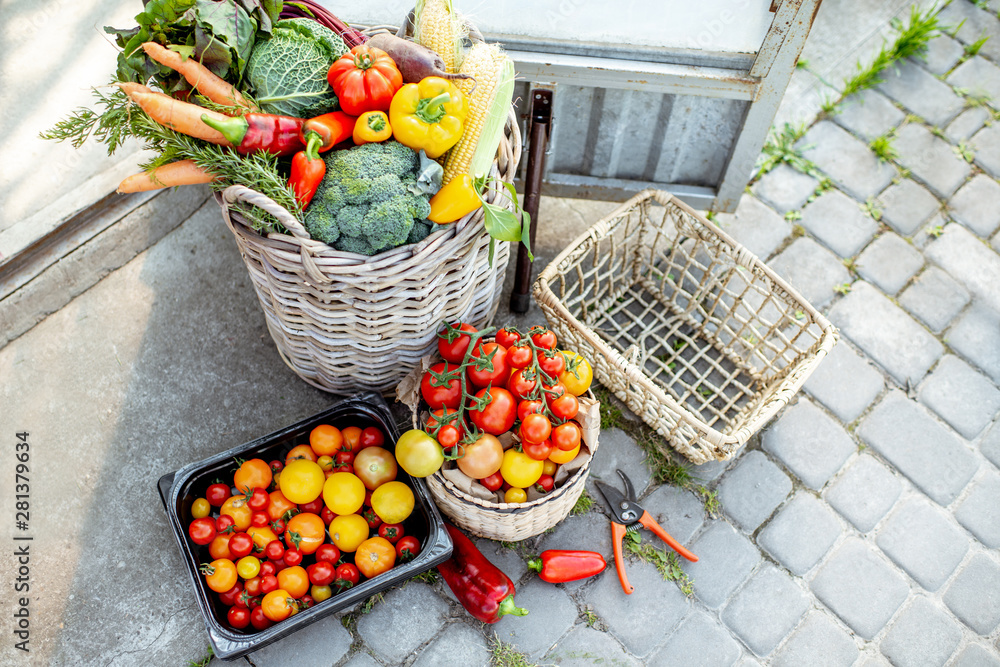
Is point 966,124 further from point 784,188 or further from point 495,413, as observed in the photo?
point 495,413

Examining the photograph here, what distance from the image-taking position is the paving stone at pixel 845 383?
109 inches

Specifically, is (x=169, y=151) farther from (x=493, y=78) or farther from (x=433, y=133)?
(x=493, y=78)

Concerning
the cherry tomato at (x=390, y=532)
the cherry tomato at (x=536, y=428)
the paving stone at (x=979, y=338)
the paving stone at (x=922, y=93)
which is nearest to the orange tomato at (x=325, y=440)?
the cherry tomato at (x=390, y=532)

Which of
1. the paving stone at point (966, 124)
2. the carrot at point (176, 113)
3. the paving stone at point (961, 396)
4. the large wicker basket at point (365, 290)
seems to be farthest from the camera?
the paving stone at point (966, 124)

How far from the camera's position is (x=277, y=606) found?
2.10m

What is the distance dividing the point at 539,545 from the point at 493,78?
154 centimetres

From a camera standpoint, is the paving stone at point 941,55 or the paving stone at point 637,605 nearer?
the paving stone at point 637,605

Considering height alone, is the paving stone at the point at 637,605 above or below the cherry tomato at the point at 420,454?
below

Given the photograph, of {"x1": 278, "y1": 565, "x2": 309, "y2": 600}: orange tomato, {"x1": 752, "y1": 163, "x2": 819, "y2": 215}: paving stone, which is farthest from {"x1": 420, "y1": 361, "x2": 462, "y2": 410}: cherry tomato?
{"x1": 752, "y1": 163, "x2": 819, "y2": 215}: paving stone

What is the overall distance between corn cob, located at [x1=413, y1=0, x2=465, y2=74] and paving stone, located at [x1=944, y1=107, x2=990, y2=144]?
251 cm

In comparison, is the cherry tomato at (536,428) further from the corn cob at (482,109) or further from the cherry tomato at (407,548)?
the corn cob at (482,109)

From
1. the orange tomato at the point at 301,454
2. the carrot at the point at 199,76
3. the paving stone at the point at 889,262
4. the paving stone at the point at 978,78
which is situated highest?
the carrot at the point at 199,76

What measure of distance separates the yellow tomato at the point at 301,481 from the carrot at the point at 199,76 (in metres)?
1.08

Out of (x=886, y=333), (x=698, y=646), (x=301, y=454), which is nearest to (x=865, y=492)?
(x=886, y=333)
